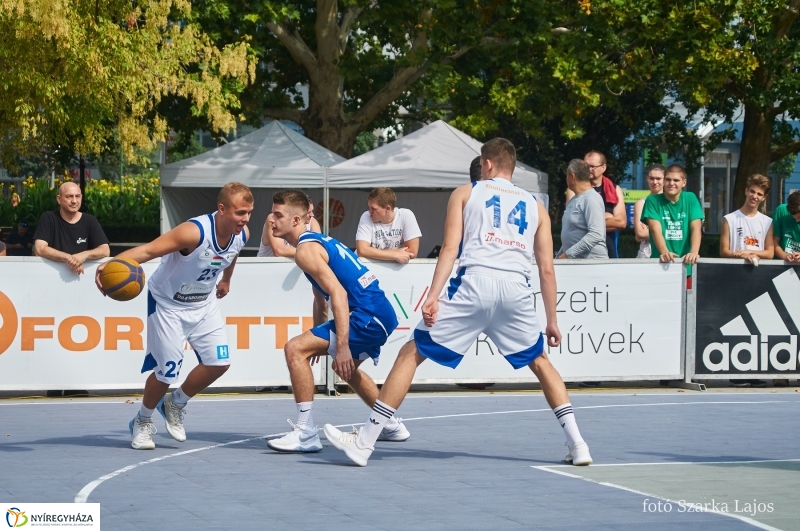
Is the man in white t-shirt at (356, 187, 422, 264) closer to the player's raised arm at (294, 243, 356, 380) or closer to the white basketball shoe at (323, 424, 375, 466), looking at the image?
the player's raised arm at (294, 243, 356, 380)

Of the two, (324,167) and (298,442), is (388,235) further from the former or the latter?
(324,167)

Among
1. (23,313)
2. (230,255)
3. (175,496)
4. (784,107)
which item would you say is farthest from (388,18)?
(175,496)

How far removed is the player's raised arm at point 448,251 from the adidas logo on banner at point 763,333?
5688 millimetres

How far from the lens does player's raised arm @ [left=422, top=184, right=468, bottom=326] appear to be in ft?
23.6

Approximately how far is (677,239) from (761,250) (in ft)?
3.12

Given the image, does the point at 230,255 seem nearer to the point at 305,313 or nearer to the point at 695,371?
the point at 305,313

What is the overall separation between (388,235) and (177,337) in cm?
386

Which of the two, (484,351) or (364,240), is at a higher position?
(364,240)

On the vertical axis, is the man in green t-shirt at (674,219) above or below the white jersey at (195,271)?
above

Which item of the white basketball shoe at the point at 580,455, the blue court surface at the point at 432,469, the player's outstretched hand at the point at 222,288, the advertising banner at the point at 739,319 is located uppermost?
the player's outstretched hand at the point at 222,288

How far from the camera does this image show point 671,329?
12344 millimetres

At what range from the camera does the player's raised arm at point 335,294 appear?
7.65 m

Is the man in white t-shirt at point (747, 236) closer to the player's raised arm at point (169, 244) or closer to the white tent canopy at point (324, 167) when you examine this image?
the player's raised arm at point (169, 244)

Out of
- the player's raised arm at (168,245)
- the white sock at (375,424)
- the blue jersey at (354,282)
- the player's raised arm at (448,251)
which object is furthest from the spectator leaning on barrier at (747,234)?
the player's raised arm at (168,245)
